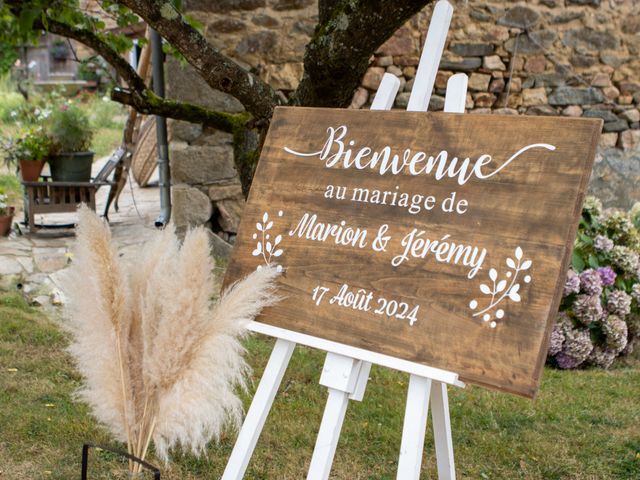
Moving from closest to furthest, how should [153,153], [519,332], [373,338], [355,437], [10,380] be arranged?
[519,332], [373,338], [355,437], [10,380], [153,153]

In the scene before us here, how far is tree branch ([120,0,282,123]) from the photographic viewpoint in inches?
112

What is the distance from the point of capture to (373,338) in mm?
1781

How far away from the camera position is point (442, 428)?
7.10 ft

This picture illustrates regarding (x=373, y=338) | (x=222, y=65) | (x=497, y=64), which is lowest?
(x=373, y=338)

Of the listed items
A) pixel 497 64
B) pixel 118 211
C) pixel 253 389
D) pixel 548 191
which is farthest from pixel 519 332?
pixel 118 211

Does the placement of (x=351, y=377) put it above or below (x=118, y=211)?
below

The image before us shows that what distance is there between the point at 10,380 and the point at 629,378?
3.17 metres

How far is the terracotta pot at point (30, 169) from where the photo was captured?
6359 mm

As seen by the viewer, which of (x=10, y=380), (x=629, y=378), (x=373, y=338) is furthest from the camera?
(x=629, y=378)

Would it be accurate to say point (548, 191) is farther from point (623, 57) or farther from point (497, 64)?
point (623, 57)

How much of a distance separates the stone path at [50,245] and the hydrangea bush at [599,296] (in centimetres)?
275

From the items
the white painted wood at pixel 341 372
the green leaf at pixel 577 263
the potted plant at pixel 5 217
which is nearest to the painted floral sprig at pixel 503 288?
the white painted wood at pixel 341 372

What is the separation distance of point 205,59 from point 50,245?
356cm

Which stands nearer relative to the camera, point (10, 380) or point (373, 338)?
point (373, 338)
